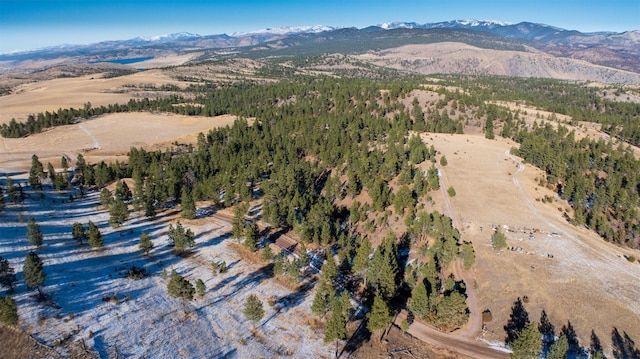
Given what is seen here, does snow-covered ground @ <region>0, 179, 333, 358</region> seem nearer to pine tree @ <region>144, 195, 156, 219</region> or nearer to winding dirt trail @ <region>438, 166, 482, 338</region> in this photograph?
pine tree @ <region>144, 195, 156, 219</region>

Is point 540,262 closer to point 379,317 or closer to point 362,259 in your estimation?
point 362,259

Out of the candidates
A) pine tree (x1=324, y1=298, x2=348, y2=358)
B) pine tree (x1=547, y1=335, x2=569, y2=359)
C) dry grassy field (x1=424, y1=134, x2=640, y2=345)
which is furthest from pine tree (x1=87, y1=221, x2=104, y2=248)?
pine tree (x1=547, y1=335, x2=569, y2=359)

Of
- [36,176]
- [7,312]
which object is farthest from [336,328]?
[36,176]

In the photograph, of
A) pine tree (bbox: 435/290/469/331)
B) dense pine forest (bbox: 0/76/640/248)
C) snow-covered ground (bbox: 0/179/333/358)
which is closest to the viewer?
snow-covered ground (bbox: 0/179/333/358)

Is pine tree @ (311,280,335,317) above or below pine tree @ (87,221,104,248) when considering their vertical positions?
below

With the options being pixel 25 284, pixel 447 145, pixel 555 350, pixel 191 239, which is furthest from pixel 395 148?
pixel 25 284

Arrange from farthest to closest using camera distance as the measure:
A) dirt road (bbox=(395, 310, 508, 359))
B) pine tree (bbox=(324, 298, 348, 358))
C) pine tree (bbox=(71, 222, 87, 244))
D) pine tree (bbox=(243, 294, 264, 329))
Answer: pine tree (bbox=(71, 222, 87, 244))
pine tree (bbox=(243, 294, 264, 329))
dirt road (bbox=(395, 310, 508, 359))
pine tree (bbox=(324, 298, 348, 358))

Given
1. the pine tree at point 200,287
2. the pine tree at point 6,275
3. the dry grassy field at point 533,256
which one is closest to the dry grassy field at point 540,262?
the dry grassy field at point 533,256

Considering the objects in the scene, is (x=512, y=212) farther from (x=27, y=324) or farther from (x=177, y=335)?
(x=27, y=324)
